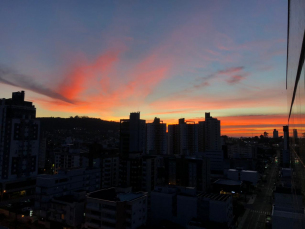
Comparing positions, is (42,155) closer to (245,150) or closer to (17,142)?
(17,142)

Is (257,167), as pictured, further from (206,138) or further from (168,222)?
(168,222)

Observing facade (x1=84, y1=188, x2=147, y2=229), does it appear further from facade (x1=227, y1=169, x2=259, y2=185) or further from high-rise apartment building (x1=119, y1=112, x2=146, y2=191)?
facade (x1=227, y1=169, x2=259, y2=185)

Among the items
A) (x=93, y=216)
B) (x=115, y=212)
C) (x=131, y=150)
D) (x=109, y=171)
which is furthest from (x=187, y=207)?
(x=131, y=150)

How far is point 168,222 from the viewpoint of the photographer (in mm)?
31734

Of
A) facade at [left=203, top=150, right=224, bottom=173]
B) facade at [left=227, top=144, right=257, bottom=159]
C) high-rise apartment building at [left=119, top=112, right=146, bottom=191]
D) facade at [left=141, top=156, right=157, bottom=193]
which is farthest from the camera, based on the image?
facade at [left=227, top=144, right=257, bottom=159]

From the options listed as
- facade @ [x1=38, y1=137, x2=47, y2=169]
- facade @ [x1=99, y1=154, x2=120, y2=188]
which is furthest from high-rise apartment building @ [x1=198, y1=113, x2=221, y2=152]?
facade @ [x1=38, y1=137, x2=47, y2=169]

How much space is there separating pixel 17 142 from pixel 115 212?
35.9 meters

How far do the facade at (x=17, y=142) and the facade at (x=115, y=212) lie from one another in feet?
95.0

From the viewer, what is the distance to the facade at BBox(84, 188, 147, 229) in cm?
2712

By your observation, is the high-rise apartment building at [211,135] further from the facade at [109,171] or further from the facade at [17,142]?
the facade at [17,142]

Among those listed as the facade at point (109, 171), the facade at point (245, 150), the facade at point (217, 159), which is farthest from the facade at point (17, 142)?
the facade at point (245, 150)

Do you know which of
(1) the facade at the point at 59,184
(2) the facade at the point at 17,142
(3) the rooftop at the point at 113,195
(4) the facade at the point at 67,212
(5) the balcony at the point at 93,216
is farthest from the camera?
(2) the facade at the point at 17,142

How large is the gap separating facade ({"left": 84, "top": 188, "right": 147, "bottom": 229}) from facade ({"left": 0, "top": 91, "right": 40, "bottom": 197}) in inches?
1140

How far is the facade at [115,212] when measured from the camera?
27125 mm
